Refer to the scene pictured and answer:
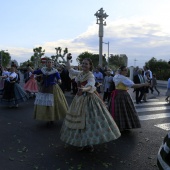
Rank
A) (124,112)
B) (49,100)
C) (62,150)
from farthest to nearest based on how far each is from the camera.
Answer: (49,100) → (124,112) → (62,150)

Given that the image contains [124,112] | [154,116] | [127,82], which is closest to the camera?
[127,82]

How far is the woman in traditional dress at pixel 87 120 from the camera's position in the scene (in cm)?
510

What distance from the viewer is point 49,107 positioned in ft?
24.3

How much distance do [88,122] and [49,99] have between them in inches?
97.4

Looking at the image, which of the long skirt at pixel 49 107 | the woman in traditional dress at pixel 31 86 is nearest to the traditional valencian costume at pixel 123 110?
the long skirt at pixel 49 107

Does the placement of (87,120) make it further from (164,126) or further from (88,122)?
(164,126)

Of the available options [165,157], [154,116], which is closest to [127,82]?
[154,116]

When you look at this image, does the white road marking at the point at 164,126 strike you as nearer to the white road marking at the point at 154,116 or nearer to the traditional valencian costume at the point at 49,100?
the white road marking at the point at 154,116

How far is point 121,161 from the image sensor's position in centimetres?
502

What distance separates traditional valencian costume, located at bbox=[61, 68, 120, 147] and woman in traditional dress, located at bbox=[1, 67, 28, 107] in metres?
5.90

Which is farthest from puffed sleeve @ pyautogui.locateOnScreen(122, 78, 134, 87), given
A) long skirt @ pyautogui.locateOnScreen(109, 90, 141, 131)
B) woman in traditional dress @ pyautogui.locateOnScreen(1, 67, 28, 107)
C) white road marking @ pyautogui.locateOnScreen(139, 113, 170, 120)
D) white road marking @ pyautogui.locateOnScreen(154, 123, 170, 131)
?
woman in traditional dress @ pyautogui.locateOnScreen(1, 67, 28, 107)

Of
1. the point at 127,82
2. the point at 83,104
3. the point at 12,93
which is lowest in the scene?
the point at 12,93

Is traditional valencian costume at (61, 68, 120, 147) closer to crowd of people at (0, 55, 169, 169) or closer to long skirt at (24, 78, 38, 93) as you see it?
crowd of people at (0, 55, 169, 169)

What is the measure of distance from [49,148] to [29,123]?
247 cm
